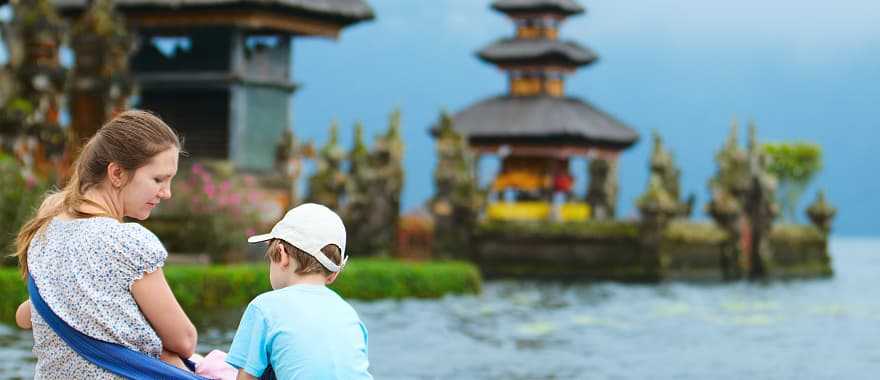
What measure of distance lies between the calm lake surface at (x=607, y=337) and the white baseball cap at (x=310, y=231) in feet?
35.4

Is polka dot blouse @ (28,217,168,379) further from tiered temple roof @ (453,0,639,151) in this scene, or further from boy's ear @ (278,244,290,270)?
tiered temple roof @ (453,0,639,151)

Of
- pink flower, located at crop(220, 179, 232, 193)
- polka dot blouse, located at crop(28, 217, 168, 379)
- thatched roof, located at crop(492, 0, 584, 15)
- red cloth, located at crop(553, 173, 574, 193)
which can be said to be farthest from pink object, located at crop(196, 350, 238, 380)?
thatched roof, located at crop(492, 0, 584, 15)

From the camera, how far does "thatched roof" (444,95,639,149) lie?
2485 inches

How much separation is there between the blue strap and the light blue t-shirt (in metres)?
0.23

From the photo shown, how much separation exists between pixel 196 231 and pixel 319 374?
25009mm

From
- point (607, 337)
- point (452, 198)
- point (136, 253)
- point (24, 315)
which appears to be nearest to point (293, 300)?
point (136, 253)

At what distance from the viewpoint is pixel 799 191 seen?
91625mm

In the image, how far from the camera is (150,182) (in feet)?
16.9

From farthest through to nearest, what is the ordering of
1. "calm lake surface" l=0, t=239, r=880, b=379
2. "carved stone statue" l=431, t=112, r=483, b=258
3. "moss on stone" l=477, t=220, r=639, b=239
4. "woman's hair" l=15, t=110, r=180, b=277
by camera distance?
"moss on stone" l=477, t=220, r=639, b=239 < "carved stone statue" l=431, t=112, r=483, b=258 < "calm lake surface" l=0, t=239, r=880, b=379 < "woman's hair" l=15, t=110, r=180, b=277

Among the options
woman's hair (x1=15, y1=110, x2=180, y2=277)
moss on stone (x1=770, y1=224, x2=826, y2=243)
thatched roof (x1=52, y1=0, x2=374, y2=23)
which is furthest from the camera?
moss on stone (x1=770, y1=224, x2=826, y2=243)

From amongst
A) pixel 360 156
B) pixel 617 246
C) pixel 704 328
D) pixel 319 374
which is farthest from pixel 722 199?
pixel 319 374

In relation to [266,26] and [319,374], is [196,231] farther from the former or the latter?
[319,374]

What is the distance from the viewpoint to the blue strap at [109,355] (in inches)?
202

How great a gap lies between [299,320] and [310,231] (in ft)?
1.00
